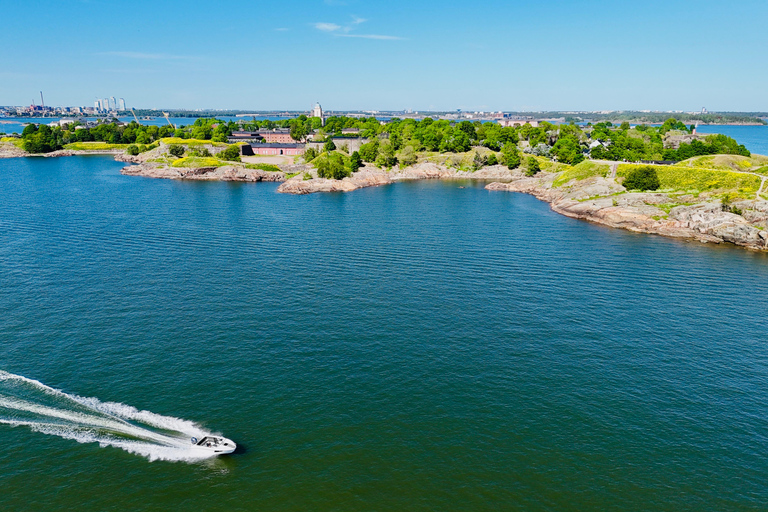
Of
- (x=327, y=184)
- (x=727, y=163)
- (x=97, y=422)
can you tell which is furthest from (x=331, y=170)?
(x=97, y=422)

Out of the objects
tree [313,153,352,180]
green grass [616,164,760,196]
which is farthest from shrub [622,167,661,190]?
tree [313,153,352,180]

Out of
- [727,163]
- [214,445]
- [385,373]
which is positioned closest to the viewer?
[214,445]

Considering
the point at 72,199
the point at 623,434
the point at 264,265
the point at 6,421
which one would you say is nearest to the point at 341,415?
the point at 623,434

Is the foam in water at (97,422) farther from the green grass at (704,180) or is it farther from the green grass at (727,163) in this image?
A: the green grass at (727,163)

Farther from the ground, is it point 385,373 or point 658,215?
point 658,215

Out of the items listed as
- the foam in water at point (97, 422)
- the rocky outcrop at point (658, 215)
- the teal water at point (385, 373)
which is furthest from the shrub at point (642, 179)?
the foam in water at point (97, 422)

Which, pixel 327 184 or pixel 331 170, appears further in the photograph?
pixel 331 170

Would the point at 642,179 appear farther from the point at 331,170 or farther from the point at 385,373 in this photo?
the point at 385,373
